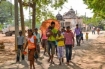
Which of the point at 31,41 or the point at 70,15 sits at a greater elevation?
the point at 70,15

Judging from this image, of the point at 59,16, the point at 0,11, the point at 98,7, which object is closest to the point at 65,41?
the point at 98,7

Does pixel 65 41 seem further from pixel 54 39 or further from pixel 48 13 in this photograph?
pixel 48 13

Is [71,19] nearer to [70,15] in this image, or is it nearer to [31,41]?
[70,15]

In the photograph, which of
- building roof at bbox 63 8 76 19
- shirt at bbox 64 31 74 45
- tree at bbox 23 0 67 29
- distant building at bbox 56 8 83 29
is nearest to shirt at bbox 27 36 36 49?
shirt at bbox 64 31 74 45

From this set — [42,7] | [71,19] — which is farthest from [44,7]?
[71,19]

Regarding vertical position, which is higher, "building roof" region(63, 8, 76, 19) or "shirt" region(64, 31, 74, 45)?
"building roof" region(63, 8, 76, 19)

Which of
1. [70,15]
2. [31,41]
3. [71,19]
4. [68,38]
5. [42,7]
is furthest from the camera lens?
[70,15]

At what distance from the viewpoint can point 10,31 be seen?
57.4 m

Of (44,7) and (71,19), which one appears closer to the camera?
(44,7)

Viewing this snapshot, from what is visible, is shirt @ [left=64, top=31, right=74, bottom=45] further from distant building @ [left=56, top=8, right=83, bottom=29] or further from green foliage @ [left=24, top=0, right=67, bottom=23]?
distant building @ [left=56, top=8, right=83, bottom=29]

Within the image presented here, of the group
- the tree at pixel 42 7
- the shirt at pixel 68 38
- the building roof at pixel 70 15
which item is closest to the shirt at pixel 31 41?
the shirt at pixel 68 38

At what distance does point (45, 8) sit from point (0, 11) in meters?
84.5

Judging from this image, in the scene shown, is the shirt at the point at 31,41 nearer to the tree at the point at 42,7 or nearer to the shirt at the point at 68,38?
the shirt at the point at 68,38

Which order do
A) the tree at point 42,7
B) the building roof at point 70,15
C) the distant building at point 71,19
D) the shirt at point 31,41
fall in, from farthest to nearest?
the building roof at point 70,15 < the distant building at point 71,19 < the tree at point 42,7 < the shirt at point 31,41
